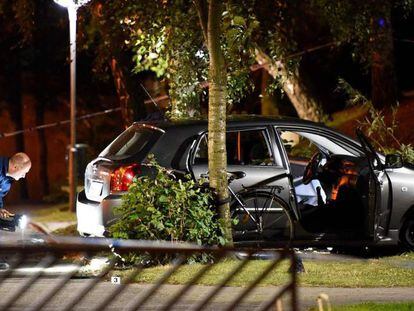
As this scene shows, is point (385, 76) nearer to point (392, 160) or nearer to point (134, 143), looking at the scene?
point (392, 160)

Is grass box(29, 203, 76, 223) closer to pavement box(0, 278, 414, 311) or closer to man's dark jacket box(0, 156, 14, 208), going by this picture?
man's dark jacket box(0, 156, 14, 208)

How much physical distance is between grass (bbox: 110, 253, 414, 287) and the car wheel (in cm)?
24

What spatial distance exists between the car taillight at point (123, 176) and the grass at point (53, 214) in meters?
6.96

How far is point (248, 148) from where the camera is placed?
10.2m

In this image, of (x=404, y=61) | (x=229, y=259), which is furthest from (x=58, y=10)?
(x=229, y=259)

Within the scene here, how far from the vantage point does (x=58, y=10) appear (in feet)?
72.5

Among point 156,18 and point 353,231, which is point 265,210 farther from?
point 156,18

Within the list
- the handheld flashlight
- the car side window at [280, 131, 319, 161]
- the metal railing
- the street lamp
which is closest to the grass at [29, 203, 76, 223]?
the street lamp

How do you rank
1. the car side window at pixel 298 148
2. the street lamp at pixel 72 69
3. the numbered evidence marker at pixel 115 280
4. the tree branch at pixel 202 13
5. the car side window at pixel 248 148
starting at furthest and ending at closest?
the street lamp at pixel 72 69 < the car side window at pixel 298 148 < the car side window at pixel 248 148 < the tree branch at pixel 202 13 < the numbered evidence marker at pixel 115 280

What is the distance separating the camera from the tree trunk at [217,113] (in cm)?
903

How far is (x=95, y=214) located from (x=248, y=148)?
1968mm

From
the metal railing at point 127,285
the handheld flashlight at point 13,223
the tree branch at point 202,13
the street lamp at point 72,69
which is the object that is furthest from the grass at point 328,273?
the street lamp at point 72,69

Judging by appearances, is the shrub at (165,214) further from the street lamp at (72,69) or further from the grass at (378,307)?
the street lamp at (72,69)

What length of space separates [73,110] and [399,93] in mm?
7164
